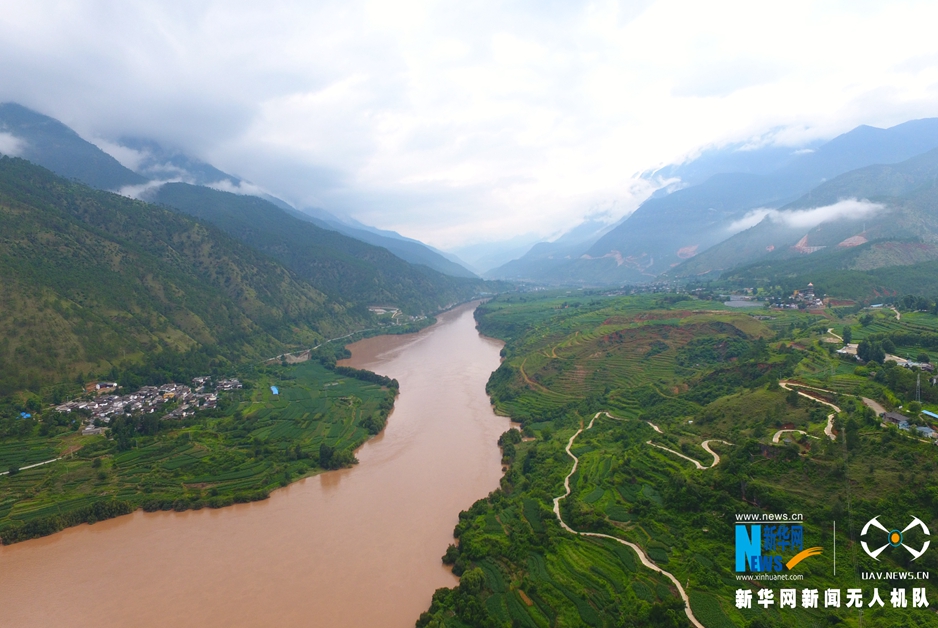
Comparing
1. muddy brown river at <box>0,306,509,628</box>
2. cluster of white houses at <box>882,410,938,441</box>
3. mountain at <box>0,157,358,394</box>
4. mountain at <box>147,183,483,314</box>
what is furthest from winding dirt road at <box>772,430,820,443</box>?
mountain at <box>147,183,483,314</box>

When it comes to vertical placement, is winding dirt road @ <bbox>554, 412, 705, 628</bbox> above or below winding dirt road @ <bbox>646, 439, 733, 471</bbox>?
below

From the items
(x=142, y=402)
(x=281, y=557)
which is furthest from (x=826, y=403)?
(x=142, y=402)

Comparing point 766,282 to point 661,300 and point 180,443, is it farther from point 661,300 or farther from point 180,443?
point 180,443

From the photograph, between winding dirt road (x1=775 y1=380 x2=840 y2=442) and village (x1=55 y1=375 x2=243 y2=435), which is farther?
village (x1=55 y1=375 x2=243 y2=435)

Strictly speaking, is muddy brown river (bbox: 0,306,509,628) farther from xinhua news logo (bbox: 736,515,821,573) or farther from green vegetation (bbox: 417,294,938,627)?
xinhua news logo (bbox: 736,515,821,573)

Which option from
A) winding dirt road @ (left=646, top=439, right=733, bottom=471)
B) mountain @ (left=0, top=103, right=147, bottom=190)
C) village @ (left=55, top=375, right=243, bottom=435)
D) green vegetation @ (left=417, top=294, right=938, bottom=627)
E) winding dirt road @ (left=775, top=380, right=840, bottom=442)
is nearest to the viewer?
green vegetation @ (left=417, top=294, right=938, bottom=627)

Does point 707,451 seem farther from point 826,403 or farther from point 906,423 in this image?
point 906,423

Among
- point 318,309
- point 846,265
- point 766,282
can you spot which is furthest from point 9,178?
point 846,265
